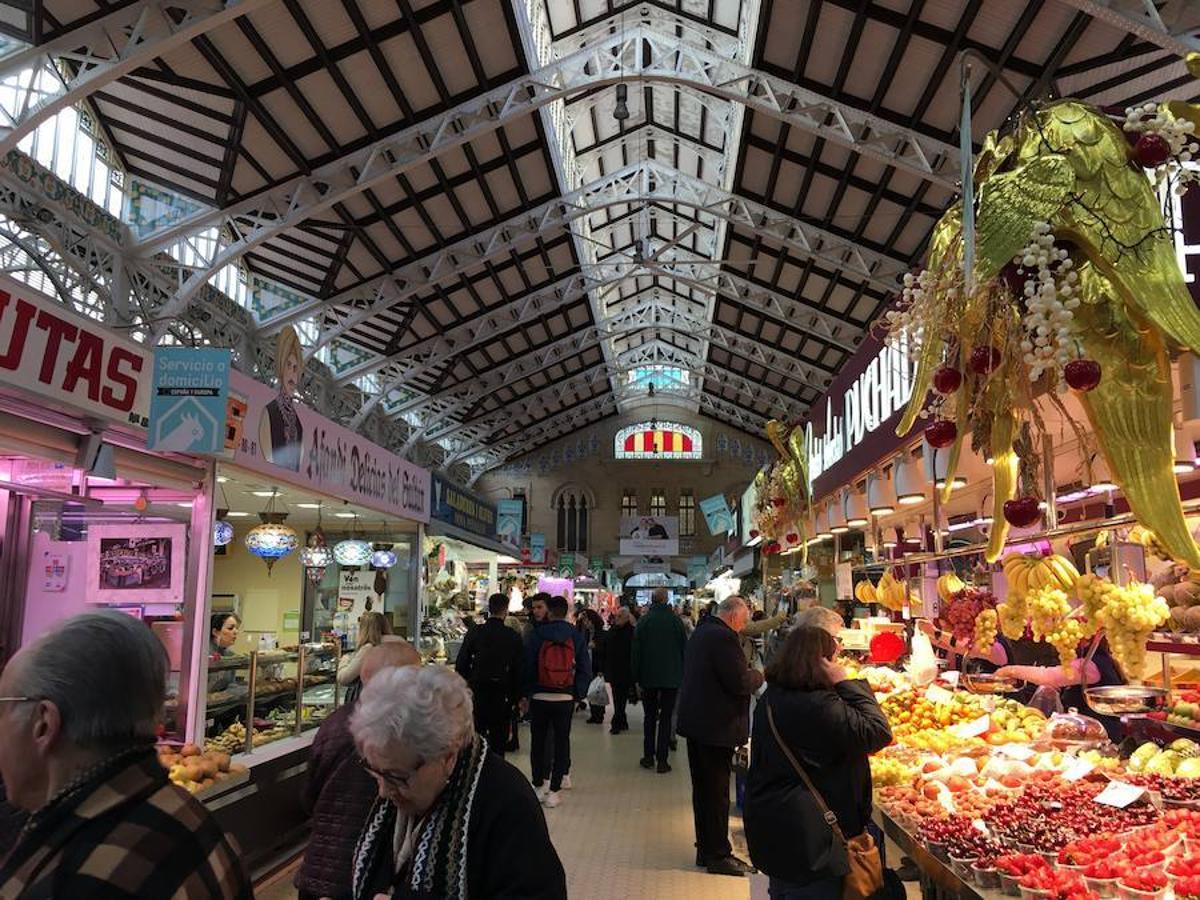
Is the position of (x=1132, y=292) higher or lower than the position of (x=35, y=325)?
lower

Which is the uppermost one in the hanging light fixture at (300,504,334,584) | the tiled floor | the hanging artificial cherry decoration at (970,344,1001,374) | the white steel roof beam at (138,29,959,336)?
the white steel roof beam at (138,29,959,336)

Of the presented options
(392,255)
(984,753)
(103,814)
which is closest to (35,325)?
(103,814)

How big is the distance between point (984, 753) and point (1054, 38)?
7.68 metres

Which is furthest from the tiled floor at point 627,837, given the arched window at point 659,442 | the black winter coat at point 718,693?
the arched window at point 659,442

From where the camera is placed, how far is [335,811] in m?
2.78

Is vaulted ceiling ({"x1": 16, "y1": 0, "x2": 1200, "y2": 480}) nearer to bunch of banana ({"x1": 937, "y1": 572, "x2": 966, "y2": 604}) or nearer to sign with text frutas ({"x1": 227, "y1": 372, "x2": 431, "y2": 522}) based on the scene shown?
bunch of banana ({"x1": 937, "y1": 572, "x2": 966, "y2": 604})

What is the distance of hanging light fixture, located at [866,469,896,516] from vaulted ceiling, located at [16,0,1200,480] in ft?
11.1

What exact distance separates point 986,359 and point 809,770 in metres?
1.38

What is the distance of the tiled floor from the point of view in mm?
4789

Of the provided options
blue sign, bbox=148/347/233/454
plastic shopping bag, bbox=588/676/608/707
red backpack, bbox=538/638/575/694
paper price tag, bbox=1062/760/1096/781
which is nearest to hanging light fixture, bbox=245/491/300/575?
red backpack, bbox=538/638/575/694

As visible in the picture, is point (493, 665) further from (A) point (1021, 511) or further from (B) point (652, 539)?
(B) point (652, 539)

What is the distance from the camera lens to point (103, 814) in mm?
1284

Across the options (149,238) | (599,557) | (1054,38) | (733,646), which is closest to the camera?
(733,646)

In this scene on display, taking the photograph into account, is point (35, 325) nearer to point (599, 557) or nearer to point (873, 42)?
point (873, 42)
